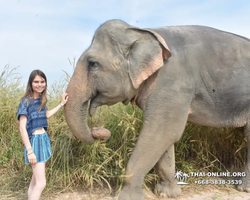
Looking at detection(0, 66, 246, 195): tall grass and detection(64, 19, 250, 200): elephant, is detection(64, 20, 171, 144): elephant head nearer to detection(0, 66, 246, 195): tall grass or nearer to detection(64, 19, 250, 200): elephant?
detection(64, 19, 250, 200): elephant

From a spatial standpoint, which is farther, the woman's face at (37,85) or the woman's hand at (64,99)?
the woman's hand at (64,99)

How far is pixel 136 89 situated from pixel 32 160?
1059mm

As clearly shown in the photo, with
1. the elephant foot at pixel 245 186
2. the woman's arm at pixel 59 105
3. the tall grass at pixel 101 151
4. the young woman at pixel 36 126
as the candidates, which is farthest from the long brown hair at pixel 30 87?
the elephant foot at pixel 245 186

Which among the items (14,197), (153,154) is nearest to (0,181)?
(14,197)

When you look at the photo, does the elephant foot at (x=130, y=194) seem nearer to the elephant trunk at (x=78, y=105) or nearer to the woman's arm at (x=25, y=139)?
the elephant trunk at (x=78, y=105)

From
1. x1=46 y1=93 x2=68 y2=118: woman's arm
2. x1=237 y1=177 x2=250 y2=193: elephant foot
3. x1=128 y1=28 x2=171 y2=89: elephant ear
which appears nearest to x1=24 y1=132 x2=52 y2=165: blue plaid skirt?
x1=46 y1=93 x2=68 y2=118: woman's arm

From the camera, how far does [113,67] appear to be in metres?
2.15

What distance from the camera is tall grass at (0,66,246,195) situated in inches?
100

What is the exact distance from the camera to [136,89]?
2.27 metres

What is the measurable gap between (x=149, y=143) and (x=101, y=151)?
0.63m

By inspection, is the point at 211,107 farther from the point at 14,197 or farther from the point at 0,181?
the point at 0,181

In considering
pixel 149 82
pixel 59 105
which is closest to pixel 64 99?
pixel 59 105

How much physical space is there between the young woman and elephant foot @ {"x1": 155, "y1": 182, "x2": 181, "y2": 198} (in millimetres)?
1132

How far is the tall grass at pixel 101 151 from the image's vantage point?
2.55m
